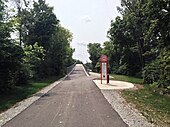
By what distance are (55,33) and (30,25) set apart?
253 inches

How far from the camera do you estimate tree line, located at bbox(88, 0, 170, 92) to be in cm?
2736

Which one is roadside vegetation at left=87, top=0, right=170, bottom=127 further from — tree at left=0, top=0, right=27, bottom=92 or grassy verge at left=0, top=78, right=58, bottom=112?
tree at left=0, top=0, right=27, bottom=92

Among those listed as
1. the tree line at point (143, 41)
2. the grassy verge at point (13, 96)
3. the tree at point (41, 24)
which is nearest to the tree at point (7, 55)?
the grassy verge at point (13, 96)

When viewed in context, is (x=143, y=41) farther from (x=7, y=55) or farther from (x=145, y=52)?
(x=7, y=55)

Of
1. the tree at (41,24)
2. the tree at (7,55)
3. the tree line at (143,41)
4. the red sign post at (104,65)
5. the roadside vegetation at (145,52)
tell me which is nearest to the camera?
the roadside vegetation at (145,52)

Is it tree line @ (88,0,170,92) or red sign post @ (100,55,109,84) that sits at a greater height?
tree line @ (88,0,170,92)

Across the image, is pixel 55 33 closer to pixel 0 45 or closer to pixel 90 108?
pixel 0 45

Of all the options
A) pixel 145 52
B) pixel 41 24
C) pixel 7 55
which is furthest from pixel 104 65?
pixel 41 24

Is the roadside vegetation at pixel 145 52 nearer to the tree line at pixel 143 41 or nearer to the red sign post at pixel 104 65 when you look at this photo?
the tree line at pixel 143 41

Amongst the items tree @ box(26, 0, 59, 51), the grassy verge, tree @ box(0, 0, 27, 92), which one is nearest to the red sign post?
the grassy verge

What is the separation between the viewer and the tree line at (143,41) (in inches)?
1077

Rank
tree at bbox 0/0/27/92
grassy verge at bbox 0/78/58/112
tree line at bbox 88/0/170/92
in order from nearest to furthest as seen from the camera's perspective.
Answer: grassy verge at bbox 0/78/58/112
tree at bbox 0/0/27/92
tree line at bbox 88/0/170/92

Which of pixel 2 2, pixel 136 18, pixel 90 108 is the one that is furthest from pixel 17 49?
pixel 136 18

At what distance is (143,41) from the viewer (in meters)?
51.4
